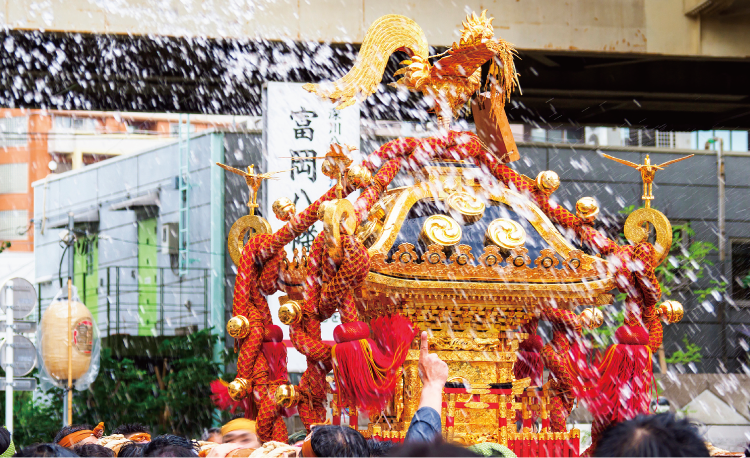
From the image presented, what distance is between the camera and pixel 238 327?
343 centimetres

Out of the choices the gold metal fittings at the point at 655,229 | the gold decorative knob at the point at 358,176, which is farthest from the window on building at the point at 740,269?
the gold decorative knob at the point at 358,176

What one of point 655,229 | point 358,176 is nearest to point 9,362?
point 358,176

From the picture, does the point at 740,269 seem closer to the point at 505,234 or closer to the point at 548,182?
the point at 548,182

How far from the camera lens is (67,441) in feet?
11.6

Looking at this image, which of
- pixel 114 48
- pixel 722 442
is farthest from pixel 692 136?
pixel 114 48

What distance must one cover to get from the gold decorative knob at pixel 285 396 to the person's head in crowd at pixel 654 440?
6.71 feet

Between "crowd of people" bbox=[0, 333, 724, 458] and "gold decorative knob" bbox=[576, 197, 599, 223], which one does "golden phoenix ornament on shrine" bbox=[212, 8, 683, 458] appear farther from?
"crowd of people" bbox=[0, 333, 724, 458]

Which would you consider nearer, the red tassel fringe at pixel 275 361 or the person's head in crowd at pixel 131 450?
the person's head in crowd at pixel 131 450

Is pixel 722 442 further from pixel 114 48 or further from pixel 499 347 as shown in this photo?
pixel 114 48

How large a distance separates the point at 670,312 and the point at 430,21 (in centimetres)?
314

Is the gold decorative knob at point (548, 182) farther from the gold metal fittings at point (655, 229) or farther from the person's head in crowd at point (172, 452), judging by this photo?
the person's head in crowd at point (172, 452)

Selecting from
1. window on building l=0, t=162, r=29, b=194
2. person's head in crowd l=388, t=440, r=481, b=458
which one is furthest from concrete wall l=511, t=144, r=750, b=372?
window on building l=0, t=162, r=29, b=194

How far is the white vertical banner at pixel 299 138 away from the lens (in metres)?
6.53

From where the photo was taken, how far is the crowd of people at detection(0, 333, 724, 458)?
139 cm
